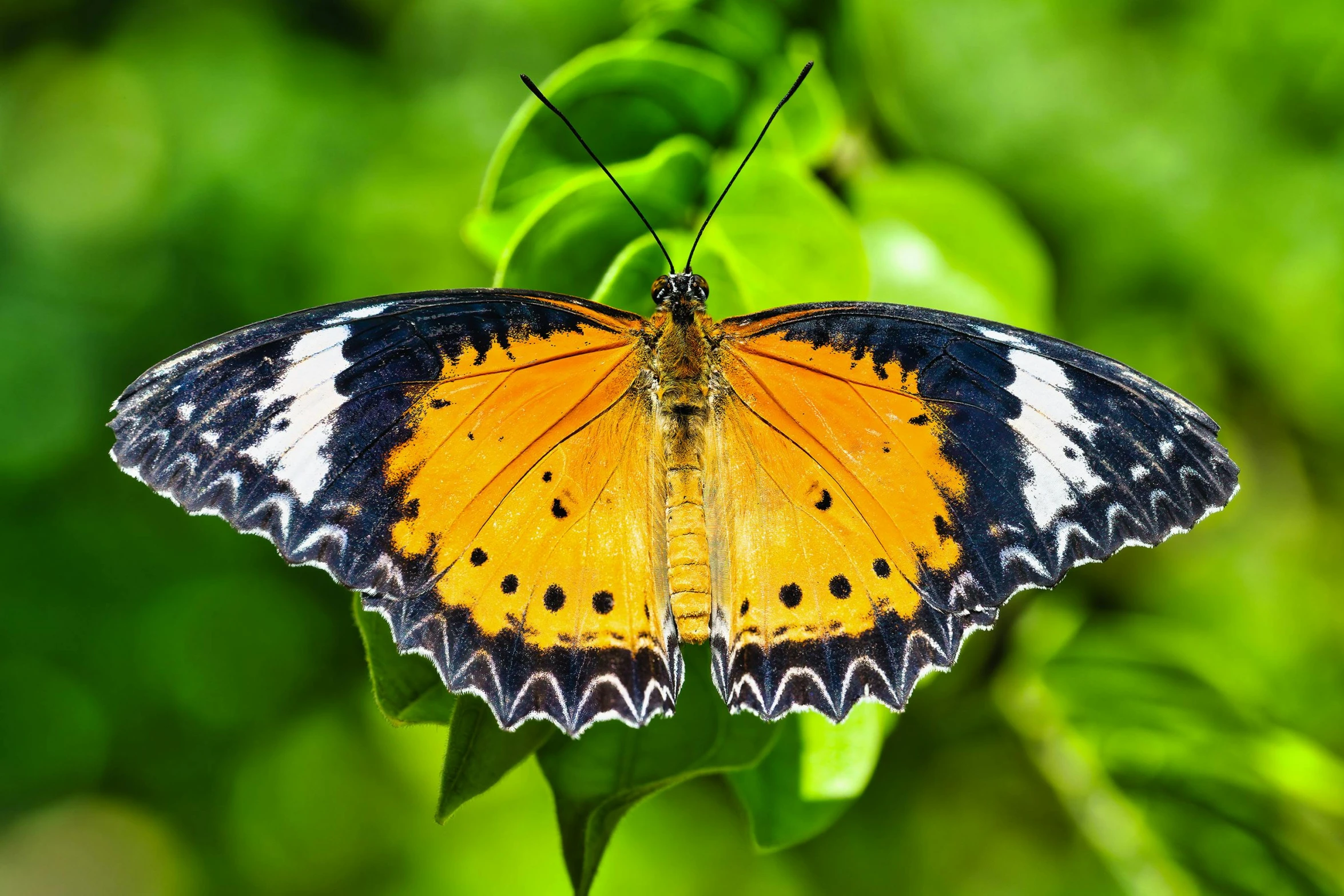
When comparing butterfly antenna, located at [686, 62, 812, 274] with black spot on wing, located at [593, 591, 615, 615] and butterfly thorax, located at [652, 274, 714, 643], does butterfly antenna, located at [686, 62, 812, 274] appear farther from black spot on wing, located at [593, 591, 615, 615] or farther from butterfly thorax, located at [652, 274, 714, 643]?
black spot on wing, located at [593, 591, 615, 615]

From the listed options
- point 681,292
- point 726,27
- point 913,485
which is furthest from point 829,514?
point 726,27

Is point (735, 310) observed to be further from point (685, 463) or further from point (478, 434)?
point (478, 434)

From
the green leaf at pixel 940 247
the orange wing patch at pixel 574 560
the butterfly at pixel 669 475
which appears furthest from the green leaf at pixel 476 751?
the green leaf at pixel 940 247

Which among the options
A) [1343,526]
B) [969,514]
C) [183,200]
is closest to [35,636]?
[183,200]

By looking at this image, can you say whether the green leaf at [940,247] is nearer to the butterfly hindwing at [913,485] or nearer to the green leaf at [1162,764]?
the butterfly hindwing at [913,485]

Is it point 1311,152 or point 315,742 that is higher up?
point 1311,152

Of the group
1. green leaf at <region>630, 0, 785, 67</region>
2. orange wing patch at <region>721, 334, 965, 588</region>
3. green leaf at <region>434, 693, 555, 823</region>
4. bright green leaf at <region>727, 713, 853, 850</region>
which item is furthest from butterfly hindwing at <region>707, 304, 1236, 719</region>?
green leaf at <region>630, 0, 785, 67</region>

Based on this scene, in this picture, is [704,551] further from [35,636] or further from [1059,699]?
[35,636]
